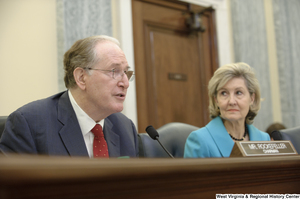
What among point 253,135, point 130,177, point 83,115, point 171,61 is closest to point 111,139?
point 83,115

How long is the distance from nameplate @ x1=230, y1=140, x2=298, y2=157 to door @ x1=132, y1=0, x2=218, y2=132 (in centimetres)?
222

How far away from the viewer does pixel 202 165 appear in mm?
653

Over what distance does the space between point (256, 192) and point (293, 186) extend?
0.65 ft

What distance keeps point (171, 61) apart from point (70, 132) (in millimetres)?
2522

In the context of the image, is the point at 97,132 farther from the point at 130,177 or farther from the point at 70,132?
the point at 130,177

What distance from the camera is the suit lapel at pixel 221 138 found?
1.99 m

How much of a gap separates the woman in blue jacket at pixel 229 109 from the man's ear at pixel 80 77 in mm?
774

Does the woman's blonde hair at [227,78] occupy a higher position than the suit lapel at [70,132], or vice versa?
the woman's blonde hair at [227,78]

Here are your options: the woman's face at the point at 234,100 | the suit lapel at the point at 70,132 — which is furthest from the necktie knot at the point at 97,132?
the woman's face at the point at 234,100

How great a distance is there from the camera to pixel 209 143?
2.00 meters

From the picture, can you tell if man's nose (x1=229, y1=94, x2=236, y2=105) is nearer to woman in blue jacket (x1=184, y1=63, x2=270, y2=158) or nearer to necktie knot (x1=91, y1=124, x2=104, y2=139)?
woman in blue jacket (x1=184, y1=63, x2=270, y2=158)

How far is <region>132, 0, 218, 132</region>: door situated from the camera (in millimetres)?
3621

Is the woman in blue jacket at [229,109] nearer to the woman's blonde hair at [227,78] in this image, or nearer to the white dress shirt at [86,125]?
the woman's blonde hair at [227,78]

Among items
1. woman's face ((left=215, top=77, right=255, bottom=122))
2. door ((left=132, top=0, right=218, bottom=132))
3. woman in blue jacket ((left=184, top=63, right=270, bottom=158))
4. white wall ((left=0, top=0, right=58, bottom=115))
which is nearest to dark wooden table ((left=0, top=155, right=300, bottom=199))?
woman in blue jacket ((left=184, top=63, right=270, bottom=158))
